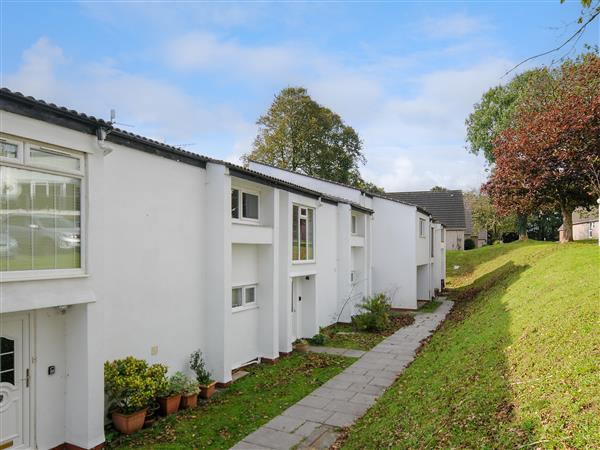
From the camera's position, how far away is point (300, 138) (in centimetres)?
3675

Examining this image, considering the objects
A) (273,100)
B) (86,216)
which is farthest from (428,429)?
(273,100)

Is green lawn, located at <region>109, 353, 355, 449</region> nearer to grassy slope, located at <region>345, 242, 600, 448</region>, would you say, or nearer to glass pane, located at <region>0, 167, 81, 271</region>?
grassy slope, located at <region>345, 242, 600, 448</region>

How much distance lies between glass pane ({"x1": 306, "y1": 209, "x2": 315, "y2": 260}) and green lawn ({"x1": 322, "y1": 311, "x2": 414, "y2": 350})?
3228 millimetres

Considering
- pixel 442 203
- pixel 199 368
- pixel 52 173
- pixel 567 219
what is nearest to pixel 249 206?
pixel 199 368

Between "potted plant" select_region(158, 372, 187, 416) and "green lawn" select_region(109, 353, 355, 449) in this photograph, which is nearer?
"green lawn" select_region(109, 353, 355, 449)

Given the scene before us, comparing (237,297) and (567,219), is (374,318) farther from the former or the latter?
(567,219)

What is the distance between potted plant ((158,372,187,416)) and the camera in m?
8.12

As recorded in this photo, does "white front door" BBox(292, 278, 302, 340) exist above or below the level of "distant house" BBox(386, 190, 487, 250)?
below

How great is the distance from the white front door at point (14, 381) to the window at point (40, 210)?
1.01 meters

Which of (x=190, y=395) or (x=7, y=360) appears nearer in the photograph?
(x=7, y=360)

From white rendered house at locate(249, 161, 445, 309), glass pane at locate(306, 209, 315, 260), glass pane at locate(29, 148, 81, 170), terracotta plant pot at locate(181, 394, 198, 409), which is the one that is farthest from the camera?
white rendered house at locate(249, 161, 445, 309)

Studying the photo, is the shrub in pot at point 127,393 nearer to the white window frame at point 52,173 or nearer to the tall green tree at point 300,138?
the white window frame at point 52,173

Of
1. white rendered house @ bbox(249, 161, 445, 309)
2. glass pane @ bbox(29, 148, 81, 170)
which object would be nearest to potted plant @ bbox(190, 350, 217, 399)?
glass pane @ bbox(29, 148, 81, 170)

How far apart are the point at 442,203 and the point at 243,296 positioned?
1264 inches
